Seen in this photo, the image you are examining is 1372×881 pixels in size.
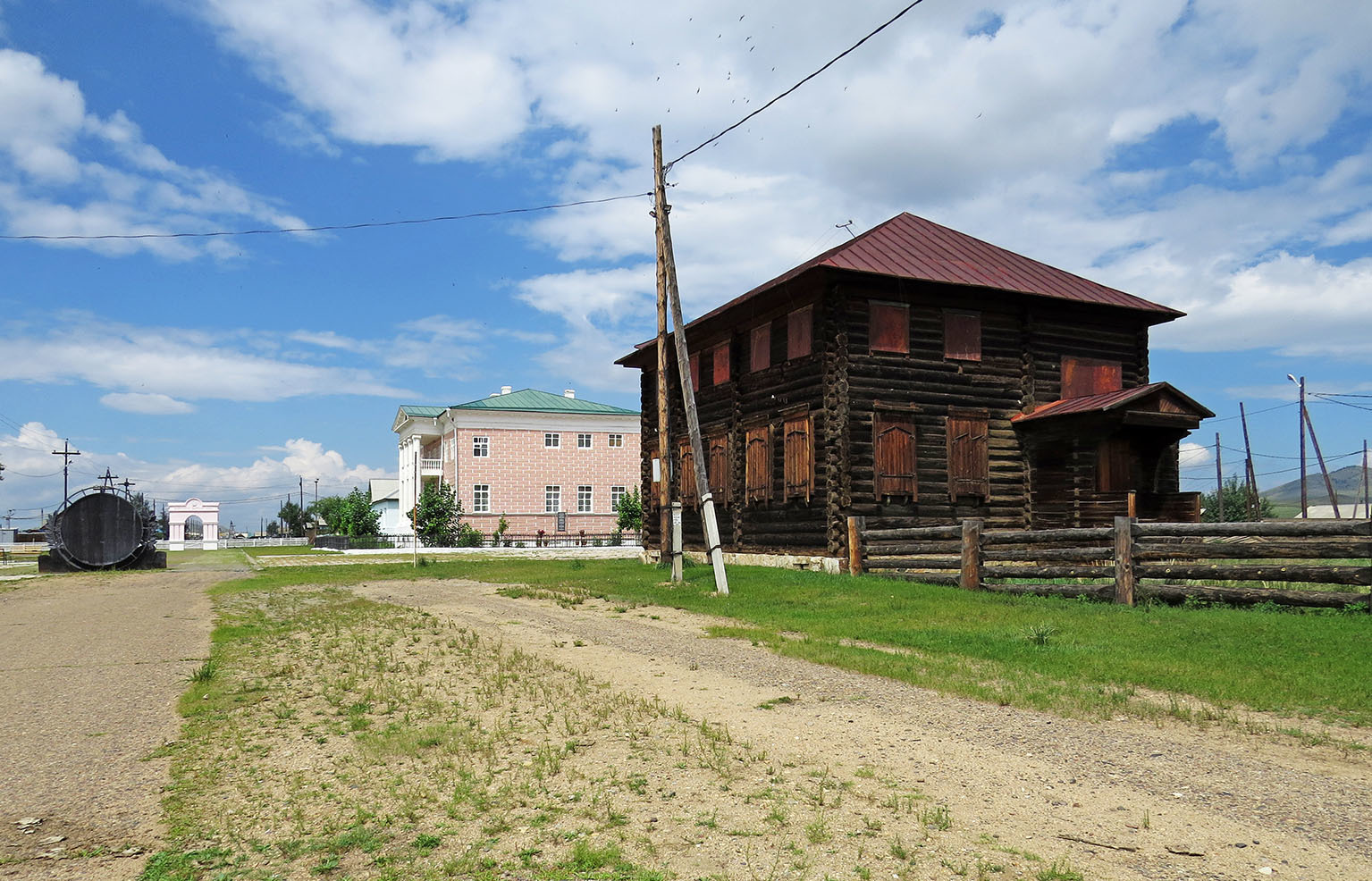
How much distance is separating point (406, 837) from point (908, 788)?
2.70m

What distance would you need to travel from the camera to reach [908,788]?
17.3 feet

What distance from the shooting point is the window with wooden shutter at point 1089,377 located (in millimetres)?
24219

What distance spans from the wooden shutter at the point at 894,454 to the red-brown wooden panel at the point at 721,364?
609 centimetres

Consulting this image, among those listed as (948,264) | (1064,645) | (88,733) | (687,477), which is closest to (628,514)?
(687,477)

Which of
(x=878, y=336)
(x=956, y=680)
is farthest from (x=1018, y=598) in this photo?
(x=878, y=336)

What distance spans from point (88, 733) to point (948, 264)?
21.3 meters

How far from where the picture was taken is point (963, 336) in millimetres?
23188

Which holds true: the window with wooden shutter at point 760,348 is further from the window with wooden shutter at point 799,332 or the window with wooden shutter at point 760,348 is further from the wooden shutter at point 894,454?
the wooden shutter at point 894,454

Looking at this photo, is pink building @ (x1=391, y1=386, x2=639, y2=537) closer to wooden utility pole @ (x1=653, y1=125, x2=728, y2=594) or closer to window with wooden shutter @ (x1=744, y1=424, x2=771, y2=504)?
window with wooden shutter @ (x1=744, y1=424, x2=771, y2=504)

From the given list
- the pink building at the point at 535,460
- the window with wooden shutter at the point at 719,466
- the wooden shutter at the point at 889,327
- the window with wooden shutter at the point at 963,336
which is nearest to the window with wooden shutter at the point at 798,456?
the wooden shutter at the point at 889,327

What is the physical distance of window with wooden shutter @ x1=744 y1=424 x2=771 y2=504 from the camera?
2466cm

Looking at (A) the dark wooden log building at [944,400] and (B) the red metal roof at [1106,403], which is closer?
(B) the red metal roof at [1106,403]

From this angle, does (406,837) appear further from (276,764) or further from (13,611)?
(13,611)

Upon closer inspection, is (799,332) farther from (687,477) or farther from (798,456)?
(687,477)
